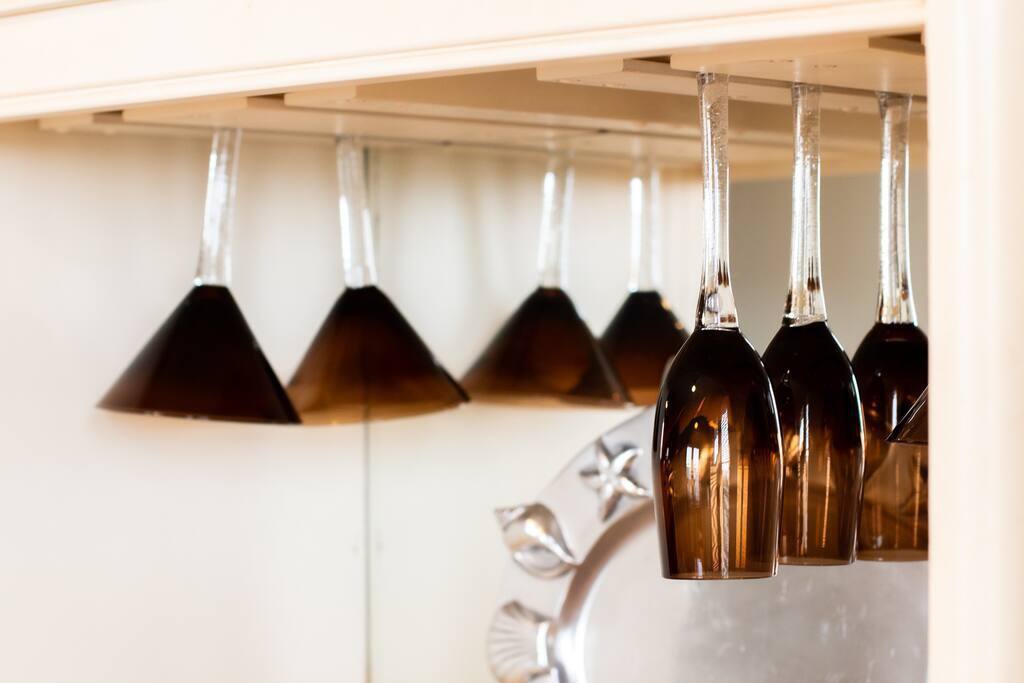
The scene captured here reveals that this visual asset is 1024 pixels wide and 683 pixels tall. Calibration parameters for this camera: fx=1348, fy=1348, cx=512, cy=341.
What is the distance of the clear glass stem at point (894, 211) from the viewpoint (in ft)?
2.47

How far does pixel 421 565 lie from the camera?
1356mm

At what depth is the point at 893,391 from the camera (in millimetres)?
744

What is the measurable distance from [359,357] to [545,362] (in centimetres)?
19

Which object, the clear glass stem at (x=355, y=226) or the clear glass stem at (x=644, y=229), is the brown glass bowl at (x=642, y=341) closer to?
the clear glass stem at (x=644, y=229)

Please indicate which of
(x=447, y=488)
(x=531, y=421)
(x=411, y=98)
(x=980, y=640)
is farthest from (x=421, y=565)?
(x=980, y=640)

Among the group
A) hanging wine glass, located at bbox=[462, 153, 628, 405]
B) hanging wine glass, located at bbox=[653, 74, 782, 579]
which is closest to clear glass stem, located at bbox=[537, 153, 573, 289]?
hanging wine glass, located at bbox=[462, 153, 628, 405]

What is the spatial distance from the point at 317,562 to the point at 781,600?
444 mm

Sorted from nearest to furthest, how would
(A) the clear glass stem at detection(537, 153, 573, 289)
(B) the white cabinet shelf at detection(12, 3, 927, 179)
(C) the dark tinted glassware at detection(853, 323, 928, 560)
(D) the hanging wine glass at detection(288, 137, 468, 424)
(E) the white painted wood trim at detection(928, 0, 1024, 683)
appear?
(E) the white painted wood trim at detection(928, 0, 1024, 683) → (B) the white cabinet shelf at detection(12, 3, 927, 179) → (C) the dark tinted glassware at detection(853, 323, 928, 560) → (D) the hanging wine glass at detection(288, 137, 468, 424) → (A) the clear glass stem at detection(537, 153, 573, 289)

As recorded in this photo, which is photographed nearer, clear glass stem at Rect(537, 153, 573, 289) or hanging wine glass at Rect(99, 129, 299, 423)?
hanging wine glass at Rect(99, 129, 299, 423)

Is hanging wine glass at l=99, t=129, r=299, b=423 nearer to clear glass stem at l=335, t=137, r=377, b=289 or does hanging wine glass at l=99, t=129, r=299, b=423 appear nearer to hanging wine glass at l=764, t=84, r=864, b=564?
clear glass stem at l=335, t=137, r=377, b=289

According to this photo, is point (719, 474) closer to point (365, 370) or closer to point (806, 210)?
point (806, 210)

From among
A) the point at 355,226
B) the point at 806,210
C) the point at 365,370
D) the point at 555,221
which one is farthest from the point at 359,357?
the point at 806,210

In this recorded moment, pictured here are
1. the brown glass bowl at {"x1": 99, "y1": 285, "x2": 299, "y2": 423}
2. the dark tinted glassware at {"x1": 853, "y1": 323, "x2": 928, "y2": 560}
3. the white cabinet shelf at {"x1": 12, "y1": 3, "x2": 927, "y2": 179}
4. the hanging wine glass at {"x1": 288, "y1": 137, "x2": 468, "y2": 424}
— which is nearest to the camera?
the white cabinet shelf at {"x1": 12, "y1": 3, "x2": 927, "y2": 179}

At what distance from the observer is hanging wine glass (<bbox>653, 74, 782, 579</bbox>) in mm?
629
